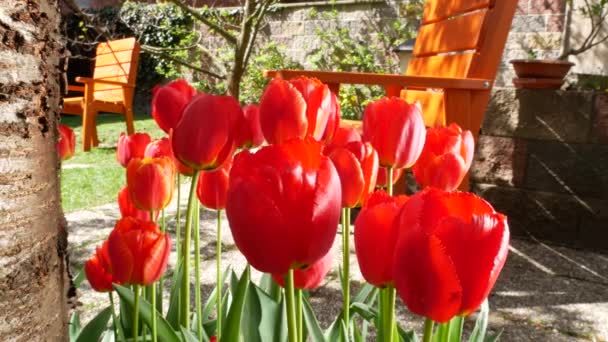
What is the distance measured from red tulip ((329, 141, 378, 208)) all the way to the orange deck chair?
168cm

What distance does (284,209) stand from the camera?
0.46 m

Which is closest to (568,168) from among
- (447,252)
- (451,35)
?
(451,35)

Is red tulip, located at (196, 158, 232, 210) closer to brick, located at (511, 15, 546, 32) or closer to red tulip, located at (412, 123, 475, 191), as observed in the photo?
red tulip, located at (412, 123, 475, 191)

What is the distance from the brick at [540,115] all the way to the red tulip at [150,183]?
98.6 inches

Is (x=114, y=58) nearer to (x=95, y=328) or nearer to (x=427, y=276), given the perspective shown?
(x=95, y=328)

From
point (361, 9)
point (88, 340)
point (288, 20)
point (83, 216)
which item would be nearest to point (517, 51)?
point (361, 9)

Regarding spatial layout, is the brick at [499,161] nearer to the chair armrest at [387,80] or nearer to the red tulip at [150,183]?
the chair armrest at [387,80]

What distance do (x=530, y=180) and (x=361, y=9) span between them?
536cm

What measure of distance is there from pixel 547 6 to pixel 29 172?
254 inches

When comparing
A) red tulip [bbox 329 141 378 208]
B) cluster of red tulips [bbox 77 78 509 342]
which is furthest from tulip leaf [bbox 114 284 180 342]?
red tulip [bbox 329 141 378 208]

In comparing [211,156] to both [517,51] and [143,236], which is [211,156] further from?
[517,51]

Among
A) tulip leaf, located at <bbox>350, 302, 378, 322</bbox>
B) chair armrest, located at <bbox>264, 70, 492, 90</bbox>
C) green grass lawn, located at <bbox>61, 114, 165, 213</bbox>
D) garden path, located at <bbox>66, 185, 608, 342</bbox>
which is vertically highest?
chair armrest, located at <bbox>264, 70, 492, 90</bbox>

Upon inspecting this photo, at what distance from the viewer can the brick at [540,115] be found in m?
2.89

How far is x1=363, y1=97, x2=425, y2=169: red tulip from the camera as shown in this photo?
29.4 inches
